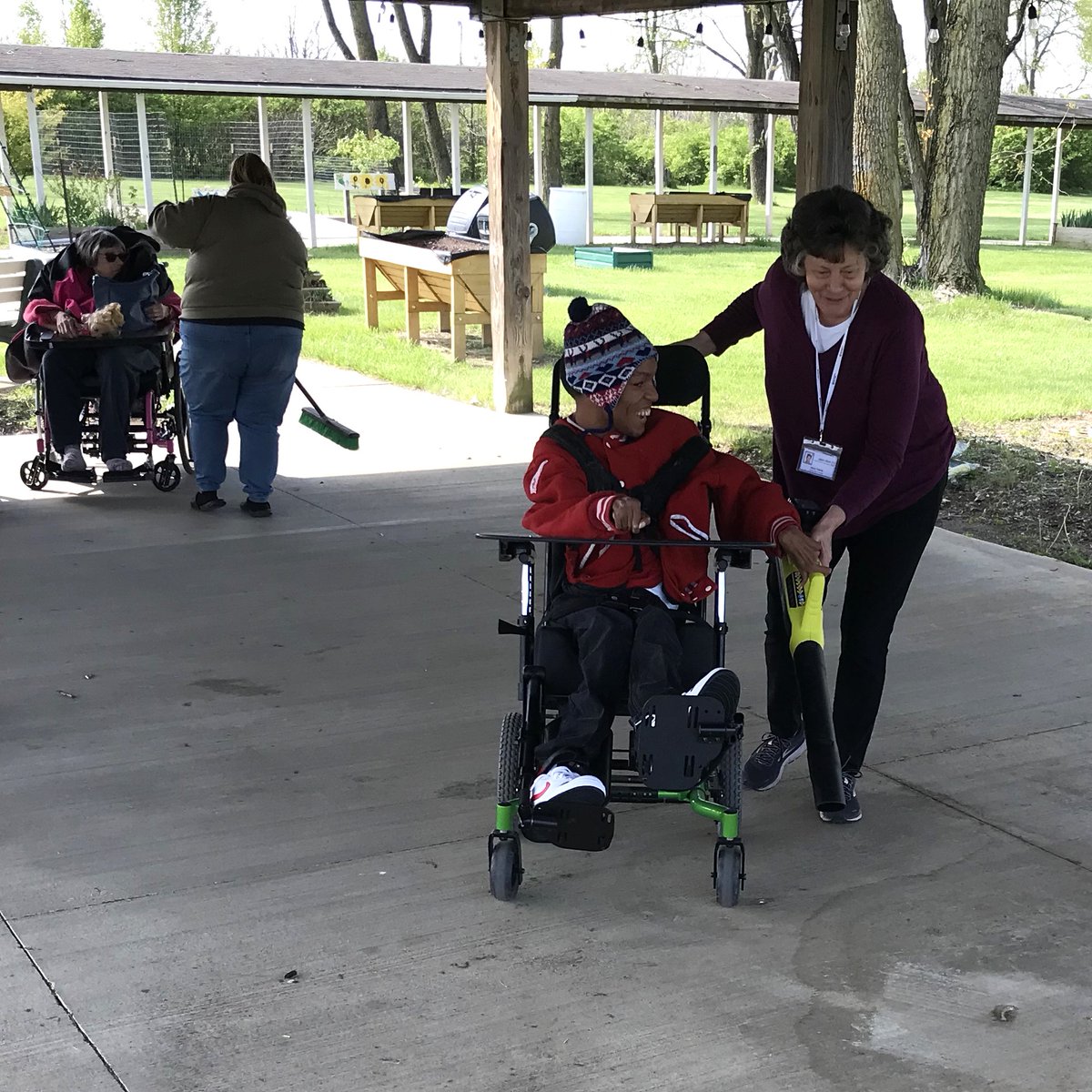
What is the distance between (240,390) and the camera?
7203 millimetres

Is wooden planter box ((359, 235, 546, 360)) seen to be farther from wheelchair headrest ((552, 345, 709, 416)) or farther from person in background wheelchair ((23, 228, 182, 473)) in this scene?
wheelchair headrest ((552, 345, 709, 416))

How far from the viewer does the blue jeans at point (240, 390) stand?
7.00 m

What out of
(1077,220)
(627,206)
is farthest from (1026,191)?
(627,206)

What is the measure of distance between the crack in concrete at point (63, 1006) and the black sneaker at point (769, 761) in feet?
6.44

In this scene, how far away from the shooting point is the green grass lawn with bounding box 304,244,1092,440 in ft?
36.3

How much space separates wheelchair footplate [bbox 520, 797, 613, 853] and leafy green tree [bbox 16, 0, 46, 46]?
61.6m

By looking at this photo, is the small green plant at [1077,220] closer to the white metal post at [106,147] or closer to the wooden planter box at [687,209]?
the wooden planter box at [687,209]

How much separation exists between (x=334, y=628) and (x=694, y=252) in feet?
74.4

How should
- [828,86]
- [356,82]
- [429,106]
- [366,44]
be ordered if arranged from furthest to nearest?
[366,44], [429,106], [356,82], [828,86]

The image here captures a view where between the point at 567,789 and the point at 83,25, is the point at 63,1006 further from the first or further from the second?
the point at 83,25

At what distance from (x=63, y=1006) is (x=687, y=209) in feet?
92.0

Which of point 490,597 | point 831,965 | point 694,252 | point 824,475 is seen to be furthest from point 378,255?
point 694,252

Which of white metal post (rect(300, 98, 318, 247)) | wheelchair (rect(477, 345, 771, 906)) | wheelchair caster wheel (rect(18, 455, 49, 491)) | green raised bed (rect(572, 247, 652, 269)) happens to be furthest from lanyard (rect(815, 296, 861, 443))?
white metal post (rect(300, 98, 318, 247))

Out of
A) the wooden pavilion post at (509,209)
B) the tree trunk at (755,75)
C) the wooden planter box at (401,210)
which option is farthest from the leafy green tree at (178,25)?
the wooden pavilion post at (509,209)
